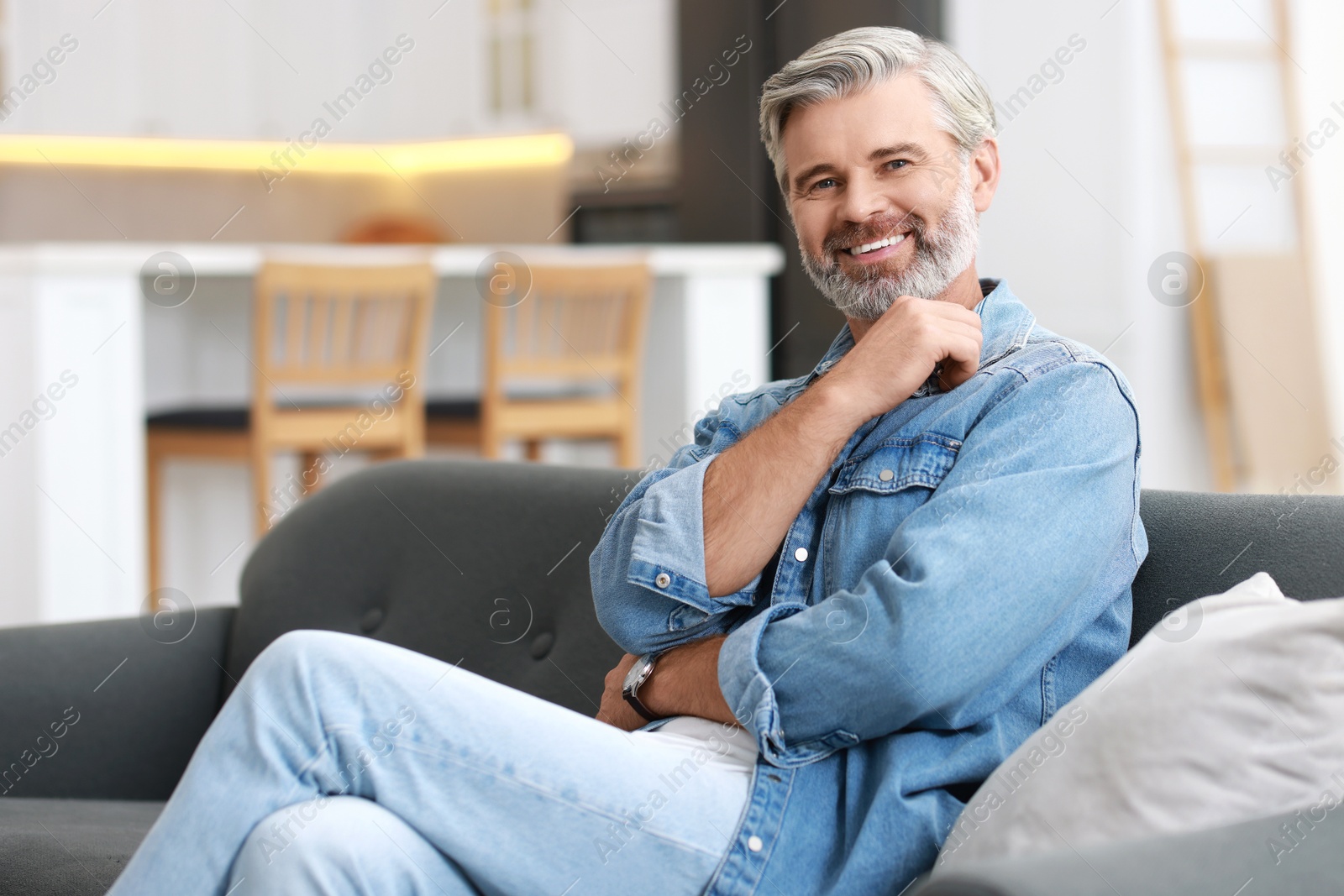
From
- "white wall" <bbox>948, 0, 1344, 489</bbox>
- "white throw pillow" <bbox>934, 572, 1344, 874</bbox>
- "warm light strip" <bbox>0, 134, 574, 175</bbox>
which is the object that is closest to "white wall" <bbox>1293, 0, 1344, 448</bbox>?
"white wall" <bbox>948, 0, 1344, 489</bbox>

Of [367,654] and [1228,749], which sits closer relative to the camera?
[1228,749]

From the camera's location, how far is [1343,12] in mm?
3750

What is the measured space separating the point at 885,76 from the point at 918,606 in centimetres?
50

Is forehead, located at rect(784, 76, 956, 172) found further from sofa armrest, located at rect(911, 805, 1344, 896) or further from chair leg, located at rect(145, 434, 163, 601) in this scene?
chair leg, located at rect(145, 434, 163, 601)

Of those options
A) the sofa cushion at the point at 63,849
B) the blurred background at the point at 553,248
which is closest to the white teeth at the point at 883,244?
the sofa cushion at the point at 63,849

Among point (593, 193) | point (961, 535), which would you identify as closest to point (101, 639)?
point (961, 535)

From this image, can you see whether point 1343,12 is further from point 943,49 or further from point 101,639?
point 101,639

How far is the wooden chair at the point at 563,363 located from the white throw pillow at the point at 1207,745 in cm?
239

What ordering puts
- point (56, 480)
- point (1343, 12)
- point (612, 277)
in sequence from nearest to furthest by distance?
1. point (56, 480)
2. point (612, 277)
3. point (1343, 12)

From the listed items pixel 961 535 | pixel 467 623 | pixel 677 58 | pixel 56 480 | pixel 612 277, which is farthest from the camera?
pixel 677 58

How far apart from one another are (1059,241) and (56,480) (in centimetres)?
260

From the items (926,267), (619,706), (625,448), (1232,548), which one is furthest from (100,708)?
(625,448)

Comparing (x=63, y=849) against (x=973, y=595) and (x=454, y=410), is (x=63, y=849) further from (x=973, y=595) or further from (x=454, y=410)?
(x=454, y=410)

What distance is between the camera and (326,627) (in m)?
1.68
